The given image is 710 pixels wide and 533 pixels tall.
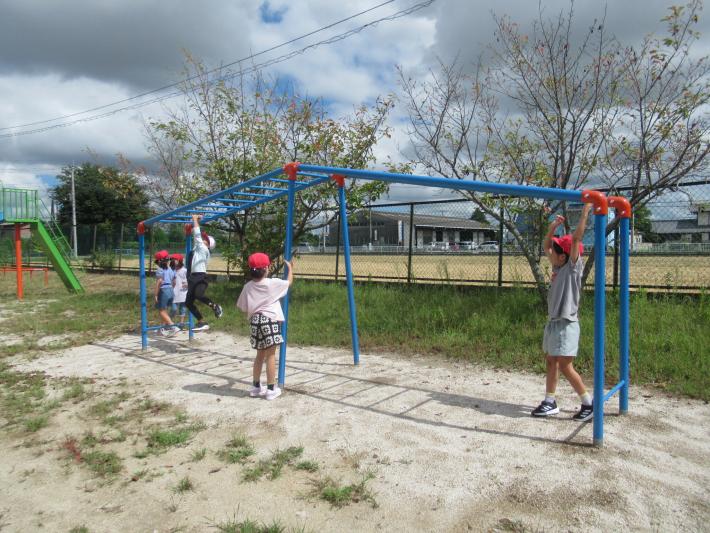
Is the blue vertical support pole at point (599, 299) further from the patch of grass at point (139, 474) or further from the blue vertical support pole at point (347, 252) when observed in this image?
the patch of grass at point (139, 474)

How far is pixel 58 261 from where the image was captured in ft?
49.0

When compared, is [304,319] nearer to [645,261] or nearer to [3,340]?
[3,340]

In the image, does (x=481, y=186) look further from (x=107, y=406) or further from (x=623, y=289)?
(x=107, y=406)

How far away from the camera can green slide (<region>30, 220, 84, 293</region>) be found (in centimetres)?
1485

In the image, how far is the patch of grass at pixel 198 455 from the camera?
343 cm

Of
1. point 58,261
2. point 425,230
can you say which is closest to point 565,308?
point 425,230

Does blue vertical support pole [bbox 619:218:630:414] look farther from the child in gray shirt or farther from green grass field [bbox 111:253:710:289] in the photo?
green grass field [bbox 111:253:710:289]

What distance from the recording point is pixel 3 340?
25.4 ft

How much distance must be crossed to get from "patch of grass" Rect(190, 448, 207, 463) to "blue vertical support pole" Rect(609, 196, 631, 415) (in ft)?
10.2

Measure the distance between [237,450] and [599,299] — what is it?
8.75ft

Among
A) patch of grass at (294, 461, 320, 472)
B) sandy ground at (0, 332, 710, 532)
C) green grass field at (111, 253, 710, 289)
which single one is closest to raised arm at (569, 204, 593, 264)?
sandy ground at (0, 332, 710, 532)

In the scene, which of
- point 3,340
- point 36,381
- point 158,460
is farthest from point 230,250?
point 158,460

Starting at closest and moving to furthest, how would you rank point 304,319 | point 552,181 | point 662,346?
1. point 662,346
2. point 552,181
3. point 304,319

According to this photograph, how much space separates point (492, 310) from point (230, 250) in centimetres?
548
